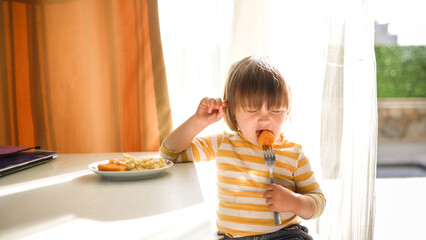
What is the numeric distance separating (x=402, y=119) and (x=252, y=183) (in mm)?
6292

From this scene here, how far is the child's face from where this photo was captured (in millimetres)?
903

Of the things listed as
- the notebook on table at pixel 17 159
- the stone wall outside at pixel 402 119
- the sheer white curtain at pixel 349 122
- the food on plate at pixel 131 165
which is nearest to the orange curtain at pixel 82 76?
the notebook on table at pixel 17 159

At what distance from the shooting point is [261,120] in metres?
0.90

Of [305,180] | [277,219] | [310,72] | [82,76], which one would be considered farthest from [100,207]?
[310,72]

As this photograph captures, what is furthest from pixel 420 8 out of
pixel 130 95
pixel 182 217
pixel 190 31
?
pixel 182 217

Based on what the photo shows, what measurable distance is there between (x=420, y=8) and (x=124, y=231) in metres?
4.03

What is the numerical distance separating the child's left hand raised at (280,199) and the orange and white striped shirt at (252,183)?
0.07 m

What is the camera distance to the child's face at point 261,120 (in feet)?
2.96

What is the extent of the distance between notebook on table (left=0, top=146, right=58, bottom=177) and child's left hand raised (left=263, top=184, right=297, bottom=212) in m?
0.70

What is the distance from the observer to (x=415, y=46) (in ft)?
19.9

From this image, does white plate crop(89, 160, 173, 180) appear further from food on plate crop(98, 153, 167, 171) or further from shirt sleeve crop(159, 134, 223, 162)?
shirt sleeve crop(159, 134, 223, 162)

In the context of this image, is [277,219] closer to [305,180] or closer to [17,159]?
[305,180]

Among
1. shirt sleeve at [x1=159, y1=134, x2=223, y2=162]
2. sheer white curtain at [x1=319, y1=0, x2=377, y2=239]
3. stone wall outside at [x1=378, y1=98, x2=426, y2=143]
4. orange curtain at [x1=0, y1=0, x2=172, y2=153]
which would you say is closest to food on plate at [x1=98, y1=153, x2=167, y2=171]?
shirt sleeve at [x1=159, y1=134, x2=223, y2=162]

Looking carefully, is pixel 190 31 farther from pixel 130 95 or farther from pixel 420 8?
pixel 420 8
